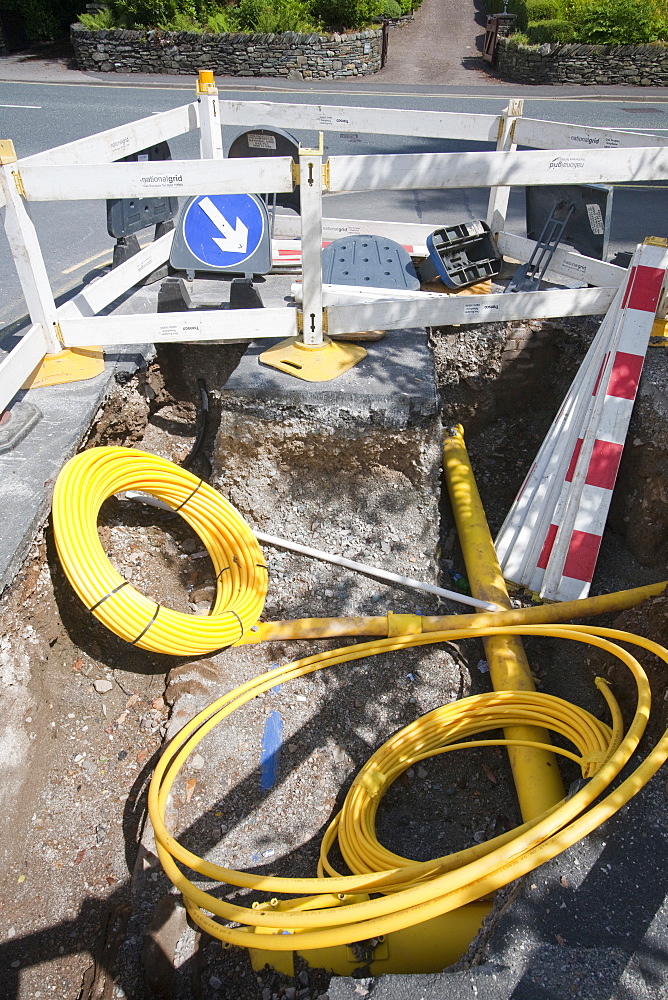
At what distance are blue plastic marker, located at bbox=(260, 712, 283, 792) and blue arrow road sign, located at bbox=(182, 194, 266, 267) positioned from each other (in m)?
3.39

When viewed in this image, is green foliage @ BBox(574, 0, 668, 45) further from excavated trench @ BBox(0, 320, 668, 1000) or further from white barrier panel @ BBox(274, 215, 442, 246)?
excavated trench @ BBox(0, 320, 668, 1000)

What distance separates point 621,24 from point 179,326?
697 inches

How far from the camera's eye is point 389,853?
2.90 metres

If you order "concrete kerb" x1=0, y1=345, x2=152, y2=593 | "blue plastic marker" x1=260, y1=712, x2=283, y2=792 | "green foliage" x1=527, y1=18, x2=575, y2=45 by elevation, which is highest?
"green foliage" x1=527, y1=18, x2=575, y2=45

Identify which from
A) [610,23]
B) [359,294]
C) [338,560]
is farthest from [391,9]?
[338,560]

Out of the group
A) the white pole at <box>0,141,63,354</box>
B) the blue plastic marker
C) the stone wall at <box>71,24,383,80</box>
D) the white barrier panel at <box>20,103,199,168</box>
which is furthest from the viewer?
the stone wall at <box>71,24,383,80</box>

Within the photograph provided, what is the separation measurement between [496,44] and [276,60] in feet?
20.6

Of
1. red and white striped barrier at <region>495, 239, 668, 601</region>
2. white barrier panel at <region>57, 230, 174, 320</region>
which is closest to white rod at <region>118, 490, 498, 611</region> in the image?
red and white striped barrier at <region>495, 239, 668, 601</region>

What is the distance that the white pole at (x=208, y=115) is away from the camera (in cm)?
521

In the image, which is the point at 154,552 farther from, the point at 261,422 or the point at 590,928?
the point at 590,928

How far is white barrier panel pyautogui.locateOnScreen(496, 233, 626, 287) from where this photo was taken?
482 cm

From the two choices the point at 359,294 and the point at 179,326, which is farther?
the point at 359,294

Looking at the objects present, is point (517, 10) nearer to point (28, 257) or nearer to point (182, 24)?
point (182, 24)

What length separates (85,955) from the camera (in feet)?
9.52
